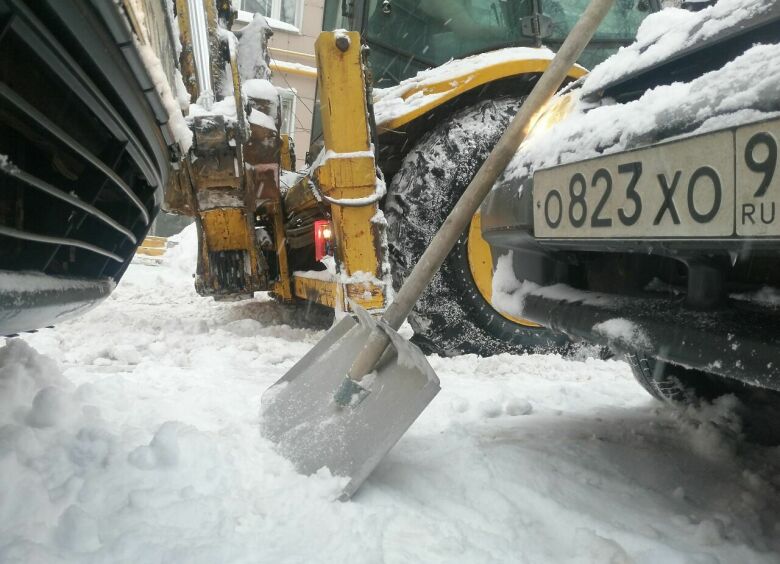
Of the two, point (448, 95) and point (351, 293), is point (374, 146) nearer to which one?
point (448, 95)

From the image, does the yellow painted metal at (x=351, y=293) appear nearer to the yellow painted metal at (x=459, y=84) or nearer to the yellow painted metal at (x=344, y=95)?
the yellow painted metal at (x=344, y=95)

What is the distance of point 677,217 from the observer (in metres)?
1.04

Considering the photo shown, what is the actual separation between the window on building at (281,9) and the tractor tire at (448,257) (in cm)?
979

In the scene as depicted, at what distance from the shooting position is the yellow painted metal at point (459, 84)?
309 cm

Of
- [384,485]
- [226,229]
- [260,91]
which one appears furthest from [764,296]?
[226,229]

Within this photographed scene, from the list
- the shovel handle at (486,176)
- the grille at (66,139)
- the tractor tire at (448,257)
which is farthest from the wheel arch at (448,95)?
the grille at (66,139)

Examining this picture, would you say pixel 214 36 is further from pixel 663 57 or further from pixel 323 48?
pixel 663 57

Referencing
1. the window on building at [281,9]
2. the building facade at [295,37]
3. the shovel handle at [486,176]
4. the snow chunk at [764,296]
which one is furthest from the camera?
the window on building at [281,9]

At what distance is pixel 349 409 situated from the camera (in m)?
1.55

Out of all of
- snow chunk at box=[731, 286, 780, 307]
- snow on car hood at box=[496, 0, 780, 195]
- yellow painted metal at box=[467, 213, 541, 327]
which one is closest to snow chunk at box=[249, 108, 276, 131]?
yellow painted metal at box=[467, 213, 541, 327]

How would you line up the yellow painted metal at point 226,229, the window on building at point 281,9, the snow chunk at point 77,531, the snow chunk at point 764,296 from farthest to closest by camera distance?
1. the window on building at point 281,9
2. the yellow painted metal at point 226,229
3. the snow chunk at point 764,296
4. the snow chunk at point 77,531

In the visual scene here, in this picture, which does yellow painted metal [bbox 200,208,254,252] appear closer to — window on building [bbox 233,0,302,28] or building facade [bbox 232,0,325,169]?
building facade [bbox 232,0,325,169]

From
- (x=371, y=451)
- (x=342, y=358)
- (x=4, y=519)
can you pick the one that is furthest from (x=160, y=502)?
(x=342, y=358)

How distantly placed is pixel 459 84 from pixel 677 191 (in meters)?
2.30
